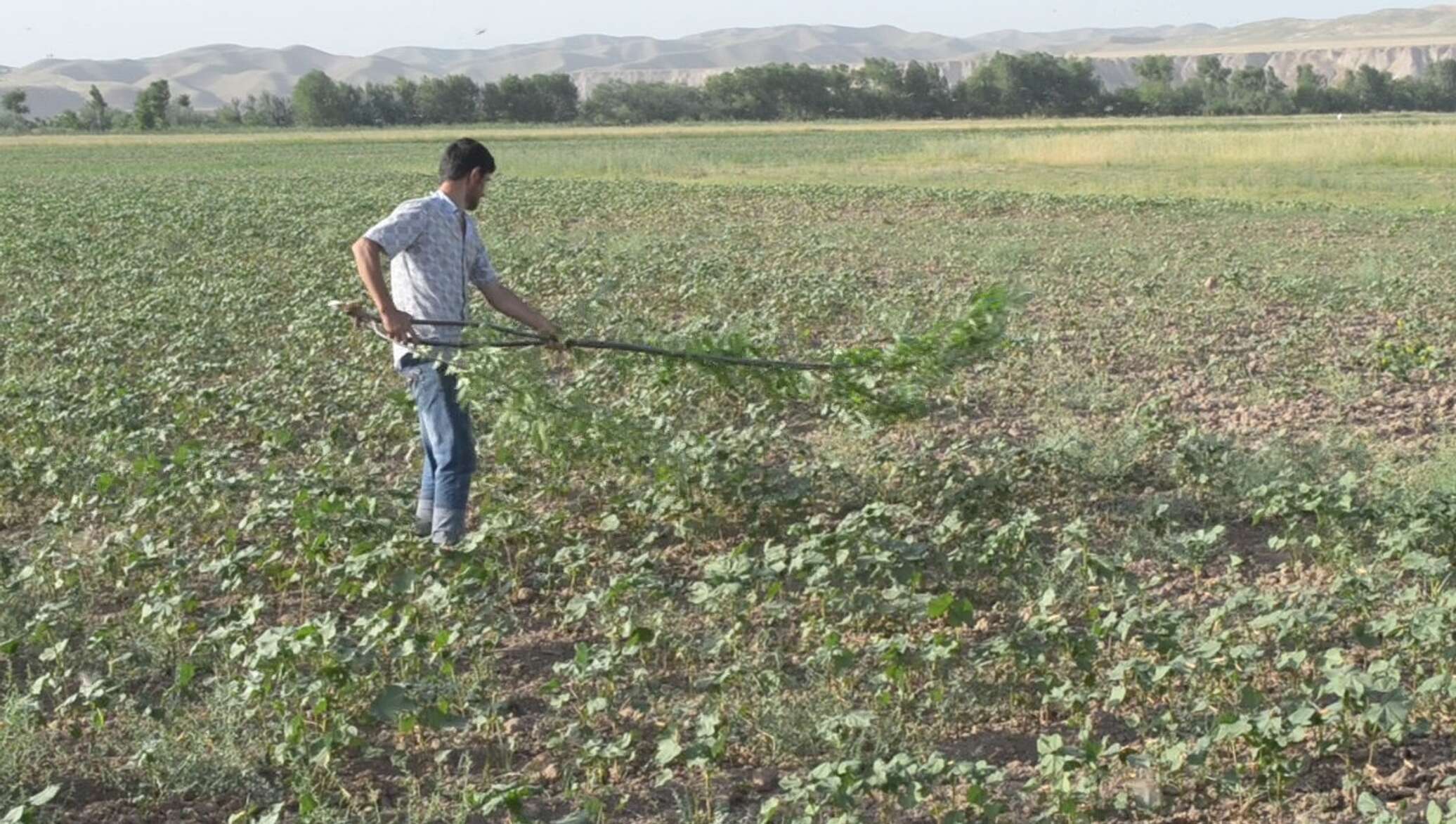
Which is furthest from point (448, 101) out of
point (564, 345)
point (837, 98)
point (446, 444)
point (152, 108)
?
point (564, 345)

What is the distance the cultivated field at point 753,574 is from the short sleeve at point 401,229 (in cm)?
61

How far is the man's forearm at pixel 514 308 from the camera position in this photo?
6320 millimetres

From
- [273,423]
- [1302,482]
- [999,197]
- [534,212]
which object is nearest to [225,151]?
[534,212]

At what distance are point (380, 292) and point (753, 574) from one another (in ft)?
5.91

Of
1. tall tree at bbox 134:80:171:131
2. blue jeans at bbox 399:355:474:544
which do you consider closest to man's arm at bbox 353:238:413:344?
blue jeans at bbox 399:355:474:544

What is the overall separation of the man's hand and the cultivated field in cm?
33

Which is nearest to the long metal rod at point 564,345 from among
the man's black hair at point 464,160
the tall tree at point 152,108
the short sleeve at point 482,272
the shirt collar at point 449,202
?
the short sleeve at point 482,272

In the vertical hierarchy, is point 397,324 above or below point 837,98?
below

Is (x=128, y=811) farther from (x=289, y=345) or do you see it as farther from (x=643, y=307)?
(x=643, y=307)

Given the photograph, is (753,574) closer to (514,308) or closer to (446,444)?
(446,444)

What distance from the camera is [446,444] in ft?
20.5

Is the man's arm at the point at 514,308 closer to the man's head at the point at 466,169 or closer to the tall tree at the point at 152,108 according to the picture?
the man's head at the point at 466,169

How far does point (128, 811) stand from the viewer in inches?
167

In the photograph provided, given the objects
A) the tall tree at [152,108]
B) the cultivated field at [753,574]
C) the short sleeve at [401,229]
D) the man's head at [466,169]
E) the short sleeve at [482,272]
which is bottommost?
the cultivated field at [753,574]
